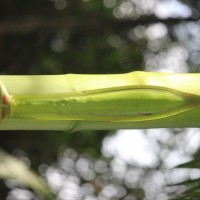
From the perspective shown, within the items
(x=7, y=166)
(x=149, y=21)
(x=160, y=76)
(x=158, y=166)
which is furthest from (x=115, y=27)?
(x=160, y=76)

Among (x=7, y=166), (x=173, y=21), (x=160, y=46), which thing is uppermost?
(x=160, y=46)

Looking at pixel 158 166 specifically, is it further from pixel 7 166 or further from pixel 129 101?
pixel 129 101

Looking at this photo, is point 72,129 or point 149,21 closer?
point 72,129

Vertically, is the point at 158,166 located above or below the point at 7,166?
above

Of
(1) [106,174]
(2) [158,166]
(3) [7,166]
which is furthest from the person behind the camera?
(1) [106,174]

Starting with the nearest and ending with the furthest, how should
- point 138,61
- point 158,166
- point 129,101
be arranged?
point 129,101, point 158,166, point 138,61

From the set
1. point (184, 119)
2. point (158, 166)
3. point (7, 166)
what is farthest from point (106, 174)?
point (184, 119)
